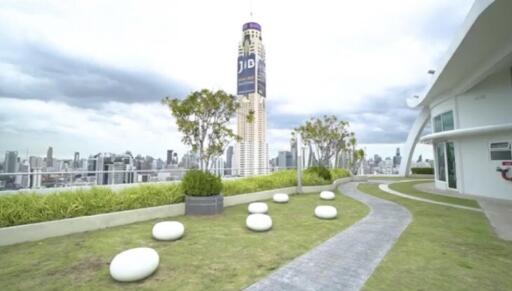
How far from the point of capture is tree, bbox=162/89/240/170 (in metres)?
8.98

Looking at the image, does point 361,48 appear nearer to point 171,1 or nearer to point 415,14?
point 415,14

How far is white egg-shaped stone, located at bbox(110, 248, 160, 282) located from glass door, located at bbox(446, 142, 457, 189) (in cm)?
1579

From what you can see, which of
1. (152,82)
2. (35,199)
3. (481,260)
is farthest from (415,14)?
(35,199)

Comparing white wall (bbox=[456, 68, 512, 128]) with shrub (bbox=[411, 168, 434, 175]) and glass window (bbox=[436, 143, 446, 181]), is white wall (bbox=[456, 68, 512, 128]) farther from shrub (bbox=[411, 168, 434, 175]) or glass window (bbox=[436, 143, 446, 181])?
shrub (bbox=[411, 168, 434, 175])

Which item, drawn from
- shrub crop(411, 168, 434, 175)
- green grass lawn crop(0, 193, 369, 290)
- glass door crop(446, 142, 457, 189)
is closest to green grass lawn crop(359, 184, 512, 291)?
green grass lawn crop(0, 193, 369, 290)

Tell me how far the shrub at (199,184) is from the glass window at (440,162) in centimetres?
1390

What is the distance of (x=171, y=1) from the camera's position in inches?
352

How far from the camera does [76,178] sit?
7.89 m

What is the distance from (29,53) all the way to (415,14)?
40.7 ft

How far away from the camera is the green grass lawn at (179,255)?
327cm

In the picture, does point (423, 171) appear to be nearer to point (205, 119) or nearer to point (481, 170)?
point (481, 170)

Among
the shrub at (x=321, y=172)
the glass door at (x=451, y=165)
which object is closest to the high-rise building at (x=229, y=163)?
the shrub at (x=321, y=172)

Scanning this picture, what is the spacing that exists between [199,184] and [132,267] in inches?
182

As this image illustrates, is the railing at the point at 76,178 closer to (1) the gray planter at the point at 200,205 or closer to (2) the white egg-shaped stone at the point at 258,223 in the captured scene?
(1) the gray planter at the point at 200,205
